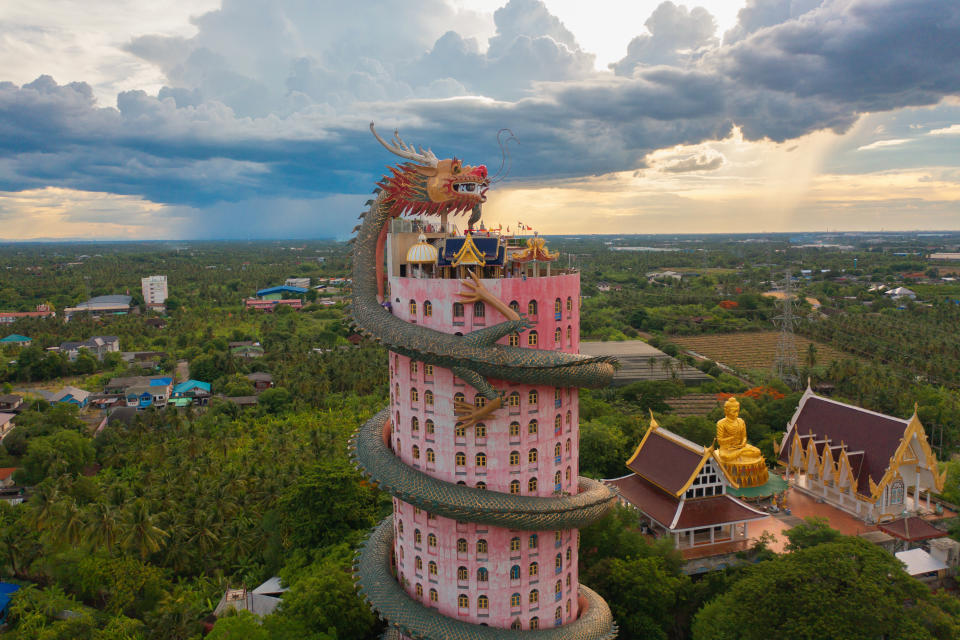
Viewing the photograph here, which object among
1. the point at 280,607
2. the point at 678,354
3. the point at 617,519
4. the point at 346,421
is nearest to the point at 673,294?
the point at 678,354

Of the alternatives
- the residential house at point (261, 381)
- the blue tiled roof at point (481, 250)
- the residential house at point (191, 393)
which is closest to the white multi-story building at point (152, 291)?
the residential house at point (261, 381)

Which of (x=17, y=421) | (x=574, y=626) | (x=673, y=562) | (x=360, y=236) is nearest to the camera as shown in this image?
(x=574, y=626)

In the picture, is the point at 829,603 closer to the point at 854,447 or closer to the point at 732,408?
the point at 732,408

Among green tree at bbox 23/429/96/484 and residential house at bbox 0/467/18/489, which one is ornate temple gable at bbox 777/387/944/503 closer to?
green tree at bbox 23/429/96/484

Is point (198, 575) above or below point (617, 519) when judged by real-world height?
below

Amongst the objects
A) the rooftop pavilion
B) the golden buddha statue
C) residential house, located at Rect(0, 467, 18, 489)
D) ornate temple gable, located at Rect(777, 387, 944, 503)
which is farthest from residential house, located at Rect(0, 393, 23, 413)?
ornate temple gable, located at Rect(777, 387, 944, 503)

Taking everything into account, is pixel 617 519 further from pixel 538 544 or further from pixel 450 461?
pixel 450 461

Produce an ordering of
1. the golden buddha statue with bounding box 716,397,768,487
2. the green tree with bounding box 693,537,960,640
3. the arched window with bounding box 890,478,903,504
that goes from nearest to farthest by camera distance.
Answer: the green tree with bounding box 693,537,960,640 → the arched window with bounding box 890,478,903,504 → the golden buddha statue with bounding box 716,397,768,487
